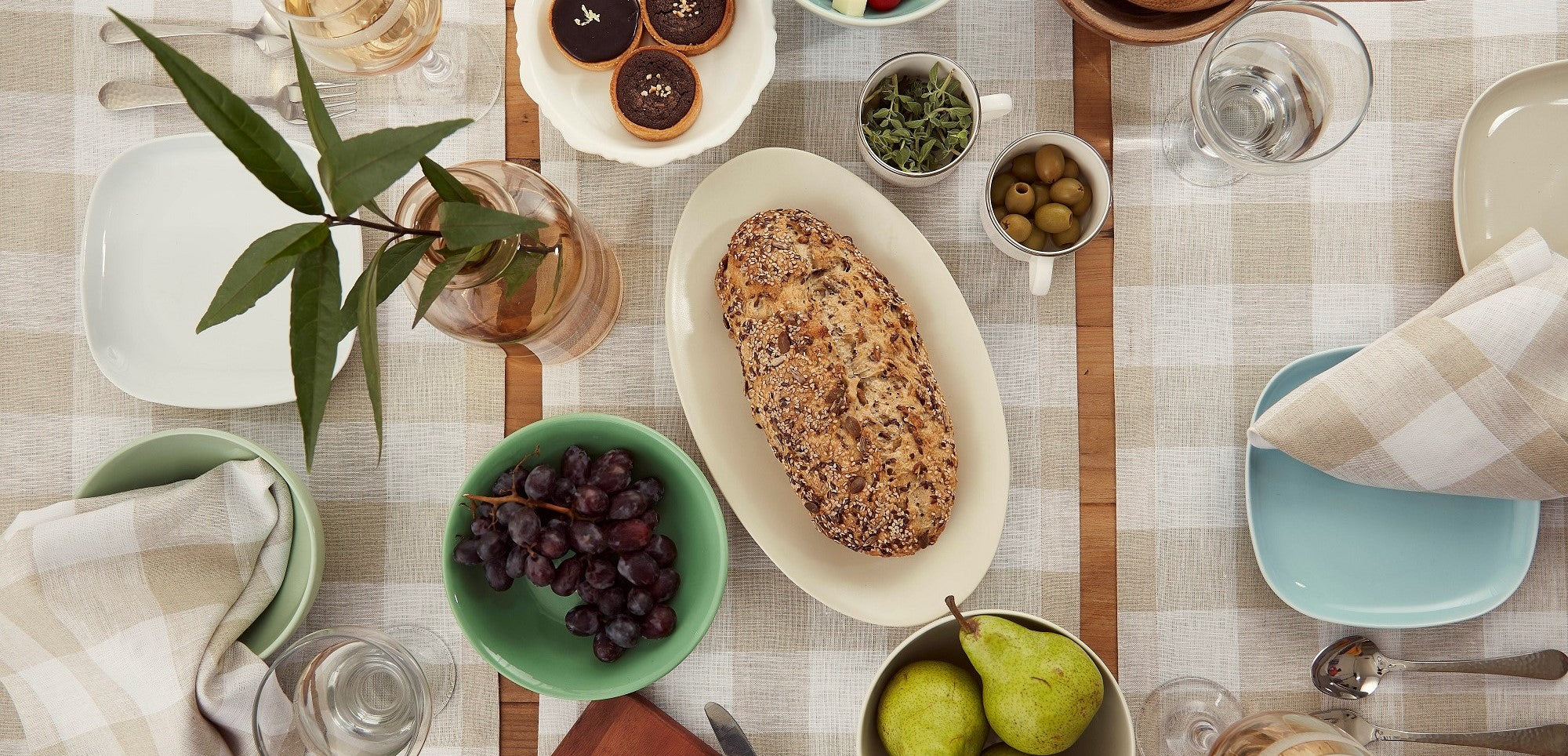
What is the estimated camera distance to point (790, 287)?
0.93 metres

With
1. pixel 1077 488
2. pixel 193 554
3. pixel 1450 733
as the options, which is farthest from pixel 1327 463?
pixel 193 554

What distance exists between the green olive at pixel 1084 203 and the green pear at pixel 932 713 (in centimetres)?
50

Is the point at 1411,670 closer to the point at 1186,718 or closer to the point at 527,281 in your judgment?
the point at 1186,718

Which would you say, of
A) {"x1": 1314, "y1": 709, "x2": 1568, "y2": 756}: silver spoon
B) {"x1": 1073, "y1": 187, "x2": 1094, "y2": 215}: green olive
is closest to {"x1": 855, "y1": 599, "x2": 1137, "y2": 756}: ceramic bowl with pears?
{"x1": 1314, "y1": 709, "x2": 1568, "y2": 756}: silver spoon

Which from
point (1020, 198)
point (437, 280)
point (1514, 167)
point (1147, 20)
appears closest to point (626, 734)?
point (437, 280)

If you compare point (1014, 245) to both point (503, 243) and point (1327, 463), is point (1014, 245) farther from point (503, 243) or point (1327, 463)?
point (503, 243)

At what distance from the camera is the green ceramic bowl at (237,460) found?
0.99 metres

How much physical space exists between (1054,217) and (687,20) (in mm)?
451

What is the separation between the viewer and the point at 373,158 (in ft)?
1.76

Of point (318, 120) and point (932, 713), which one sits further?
point (932, 713)

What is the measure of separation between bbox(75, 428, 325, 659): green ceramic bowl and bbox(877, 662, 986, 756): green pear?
2.09 ft

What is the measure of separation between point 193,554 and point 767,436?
24.8 inches

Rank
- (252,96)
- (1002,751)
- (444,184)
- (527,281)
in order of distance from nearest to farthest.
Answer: (444,184), (527,281), (1002,751), (252,96)

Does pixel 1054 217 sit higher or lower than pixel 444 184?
lower
